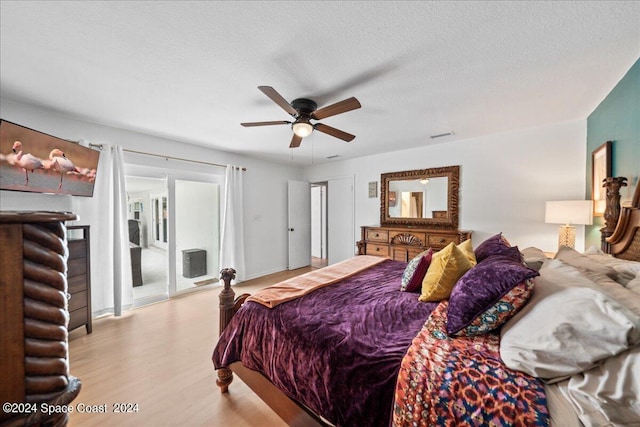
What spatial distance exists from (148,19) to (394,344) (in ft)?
7.08

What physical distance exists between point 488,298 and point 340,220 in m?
4.16

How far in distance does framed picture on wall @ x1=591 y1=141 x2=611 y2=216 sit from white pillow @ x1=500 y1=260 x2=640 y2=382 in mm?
1713

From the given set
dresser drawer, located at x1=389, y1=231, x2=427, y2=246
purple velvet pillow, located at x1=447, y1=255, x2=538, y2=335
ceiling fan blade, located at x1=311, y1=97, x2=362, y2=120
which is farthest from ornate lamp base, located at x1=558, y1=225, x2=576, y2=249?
ceiling fan blade, located at x1=311, y1=97, x2=362, y2=120

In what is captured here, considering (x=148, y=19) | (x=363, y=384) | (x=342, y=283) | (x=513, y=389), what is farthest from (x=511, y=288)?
(x=148, y=19)

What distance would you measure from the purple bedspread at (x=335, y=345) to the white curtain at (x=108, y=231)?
2.18 meters

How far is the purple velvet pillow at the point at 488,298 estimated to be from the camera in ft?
3.71

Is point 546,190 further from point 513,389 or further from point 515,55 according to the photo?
point 513,389

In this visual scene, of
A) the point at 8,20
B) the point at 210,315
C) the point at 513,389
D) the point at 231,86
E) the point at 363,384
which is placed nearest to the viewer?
the point at 513,389

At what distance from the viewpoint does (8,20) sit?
1.35 metres

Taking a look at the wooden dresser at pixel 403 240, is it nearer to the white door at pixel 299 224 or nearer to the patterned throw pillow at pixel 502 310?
the white door at pixel 299 224

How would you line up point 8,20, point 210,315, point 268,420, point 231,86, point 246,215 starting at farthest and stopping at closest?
point 246,215
point 210,315
point 231,86
point 268,420
point 8,20

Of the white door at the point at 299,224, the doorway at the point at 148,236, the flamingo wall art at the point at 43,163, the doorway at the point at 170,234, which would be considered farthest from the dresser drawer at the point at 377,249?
the flamingo wall art at the point at 43,163

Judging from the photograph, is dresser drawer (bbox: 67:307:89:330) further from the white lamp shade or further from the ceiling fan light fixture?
the white lamp shade

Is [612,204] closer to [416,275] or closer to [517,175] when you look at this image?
[416,275]
